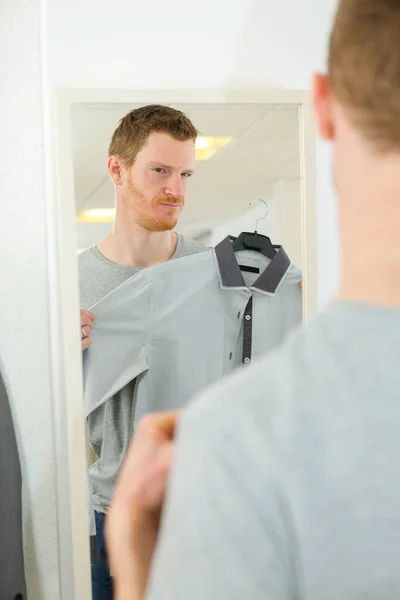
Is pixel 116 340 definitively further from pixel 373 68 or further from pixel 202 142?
pixel 373 68

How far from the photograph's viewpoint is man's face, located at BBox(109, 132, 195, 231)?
4.94 feet

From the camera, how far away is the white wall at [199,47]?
1.51 metres

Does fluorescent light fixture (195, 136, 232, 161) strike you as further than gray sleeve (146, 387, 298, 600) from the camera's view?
Yes

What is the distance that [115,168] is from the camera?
1483 millimetres

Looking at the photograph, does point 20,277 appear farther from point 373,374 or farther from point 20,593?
point 373,374

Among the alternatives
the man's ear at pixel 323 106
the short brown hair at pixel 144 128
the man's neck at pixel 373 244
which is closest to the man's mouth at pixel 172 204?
the short brown hair at pixel 144 128

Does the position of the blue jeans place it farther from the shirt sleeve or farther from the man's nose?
the man's nose

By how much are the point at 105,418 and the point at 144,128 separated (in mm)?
563

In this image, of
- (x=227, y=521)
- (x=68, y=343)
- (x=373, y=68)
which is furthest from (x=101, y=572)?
(x=373, y=68)

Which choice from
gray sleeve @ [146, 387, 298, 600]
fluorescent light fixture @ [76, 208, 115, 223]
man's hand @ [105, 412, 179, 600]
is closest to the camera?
gray sleeve @ [146, 387, 298, 600]

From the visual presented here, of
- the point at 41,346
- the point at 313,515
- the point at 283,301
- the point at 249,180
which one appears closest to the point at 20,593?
the point at 41,346

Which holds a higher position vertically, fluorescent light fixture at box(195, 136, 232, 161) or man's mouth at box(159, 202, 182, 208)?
fluorescent light fixture at box(195, 136, 232, 161)

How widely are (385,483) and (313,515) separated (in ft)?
0.19

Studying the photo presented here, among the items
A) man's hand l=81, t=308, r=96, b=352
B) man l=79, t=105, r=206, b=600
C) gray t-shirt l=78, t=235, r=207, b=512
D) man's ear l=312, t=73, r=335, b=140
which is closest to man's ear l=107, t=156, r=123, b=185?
man l=79, t=105, r=206, b=600
